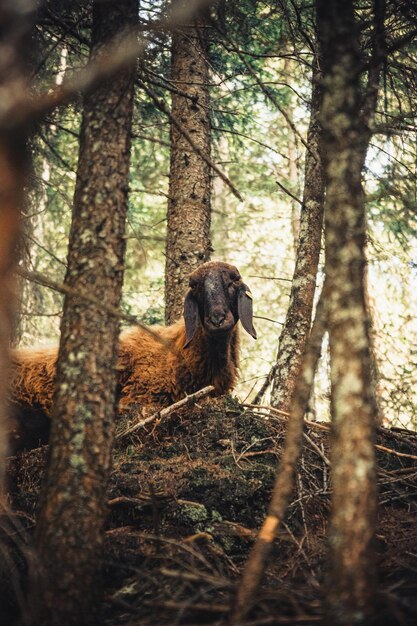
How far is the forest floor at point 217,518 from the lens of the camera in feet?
10.2

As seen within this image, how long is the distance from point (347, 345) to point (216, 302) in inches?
175

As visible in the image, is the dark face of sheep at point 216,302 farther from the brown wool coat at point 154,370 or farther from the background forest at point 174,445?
the background forest at point 174,445

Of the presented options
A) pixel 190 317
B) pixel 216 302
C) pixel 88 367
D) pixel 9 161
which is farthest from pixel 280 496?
pixel 190 317

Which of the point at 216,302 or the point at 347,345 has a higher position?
the point at 216,302

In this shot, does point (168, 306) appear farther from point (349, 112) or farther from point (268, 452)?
point (349, 112)

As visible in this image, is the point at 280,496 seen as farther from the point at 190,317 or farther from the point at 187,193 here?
the point at 187,193

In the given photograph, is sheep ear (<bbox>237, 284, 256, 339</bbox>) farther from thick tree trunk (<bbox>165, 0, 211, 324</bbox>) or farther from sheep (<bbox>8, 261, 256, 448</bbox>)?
thick tree trunk (<bbox>165, 0, 211, 324</bbox>)

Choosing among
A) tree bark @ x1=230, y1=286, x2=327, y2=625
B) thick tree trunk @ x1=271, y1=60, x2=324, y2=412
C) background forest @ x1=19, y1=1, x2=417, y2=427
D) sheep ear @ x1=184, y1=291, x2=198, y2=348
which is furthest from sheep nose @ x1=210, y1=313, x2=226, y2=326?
tree bark @ x1=230, y1=286, x2=327, y2=625

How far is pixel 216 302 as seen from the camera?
7230mm

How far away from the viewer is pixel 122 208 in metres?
3.78

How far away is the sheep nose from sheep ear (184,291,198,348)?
0.31 metres

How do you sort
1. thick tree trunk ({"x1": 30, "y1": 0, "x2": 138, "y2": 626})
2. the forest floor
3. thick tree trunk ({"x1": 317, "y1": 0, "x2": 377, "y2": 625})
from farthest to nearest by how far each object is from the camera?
1. thick tree trunk ({"x1": 30, "y1": 0, "x2": 138, "y2": 626})
2. the forest floor
3. thick tree trunk ({"x1": 317, "y1": 0, "x2": 377, "y2": 625})

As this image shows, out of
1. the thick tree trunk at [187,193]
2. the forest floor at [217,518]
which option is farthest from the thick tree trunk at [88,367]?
the thick tree trunk at [187,193]

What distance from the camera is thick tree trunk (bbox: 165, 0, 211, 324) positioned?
8.45m
